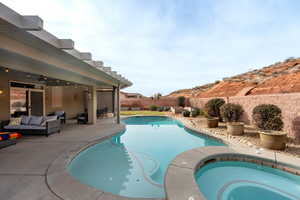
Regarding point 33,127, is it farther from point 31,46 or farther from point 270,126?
point 270,126

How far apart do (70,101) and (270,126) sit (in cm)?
1323

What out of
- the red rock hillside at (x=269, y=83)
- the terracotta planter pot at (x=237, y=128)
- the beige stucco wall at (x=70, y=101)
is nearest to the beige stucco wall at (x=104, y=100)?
the beige stucco wall at (x=70, y=101)

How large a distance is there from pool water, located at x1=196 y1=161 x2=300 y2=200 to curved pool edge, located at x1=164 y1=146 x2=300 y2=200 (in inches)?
5.6

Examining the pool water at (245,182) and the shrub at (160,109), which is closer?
the pool water at (245,182)

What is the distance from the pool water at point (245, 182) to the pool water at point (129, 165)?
1.13 meters

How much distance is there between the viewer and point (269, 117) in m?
5.27

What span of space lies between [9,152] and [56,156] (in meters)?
1.70

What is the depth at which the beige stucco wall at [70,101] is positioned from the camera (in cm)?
985

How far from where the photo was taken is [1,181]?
8.89 ft

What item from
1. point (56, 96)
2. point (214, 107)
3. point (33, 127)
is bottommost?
point (33, 127)

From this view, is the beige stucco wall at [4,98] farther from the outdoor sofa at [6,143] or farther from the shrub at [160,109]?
the shrub at [160,109]

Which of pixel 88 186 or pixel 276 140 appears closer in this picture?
pixel 88 186

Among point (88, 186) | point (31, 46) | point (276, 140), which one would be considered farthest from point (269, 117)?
point (31, 46)

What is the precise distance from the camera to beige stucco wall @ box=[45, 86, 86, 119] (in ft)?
32.3
